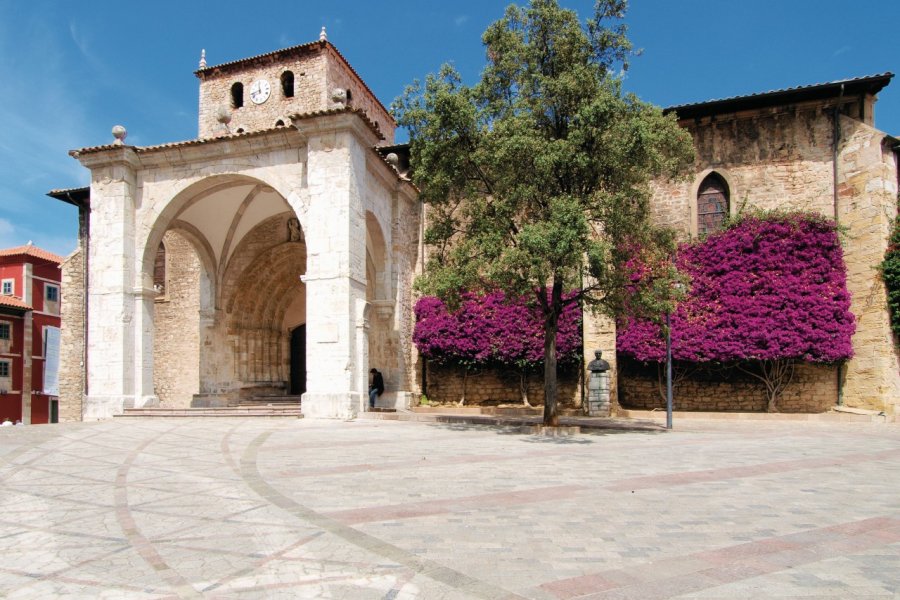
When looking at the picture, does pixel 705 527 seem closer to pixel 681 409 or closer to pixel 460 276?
pixel 460 276

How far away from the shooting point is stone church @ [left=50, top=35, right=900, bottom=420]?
1328cm

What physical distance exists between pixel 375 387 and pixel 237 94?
49.2 feet

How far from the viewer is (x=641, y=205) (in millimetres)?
10930

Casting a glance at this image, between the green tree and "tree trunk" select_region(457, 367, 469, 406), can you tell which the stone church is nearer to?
"tree trunk" select_region(457, 367, 469, 406)

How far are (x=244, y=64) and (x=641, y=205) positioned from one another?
64.4 feet

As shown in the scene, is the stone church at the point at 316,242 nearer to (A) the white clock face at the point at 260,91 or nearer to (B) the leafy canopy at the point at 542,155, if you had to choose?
(A) the white clock face at the point at 260,91

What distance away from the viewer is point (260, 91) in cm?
2417

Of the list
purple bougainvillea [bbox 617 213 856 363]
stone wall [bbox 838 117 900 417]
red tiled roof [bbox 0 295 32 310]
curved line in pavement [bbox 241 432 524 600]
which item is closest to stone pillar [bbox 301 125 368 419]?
curved line in pavement [bbox 241 432 524 600]

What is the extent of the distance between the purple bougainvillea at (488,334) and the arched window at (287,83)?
11008 mm

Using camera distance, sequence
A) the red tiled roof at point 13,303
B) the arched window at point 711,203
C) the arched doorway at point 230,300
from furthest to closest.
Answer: the red tiled roof at point 13,303 < the arched doorway at point 230,300 < the arched window at point 711,203

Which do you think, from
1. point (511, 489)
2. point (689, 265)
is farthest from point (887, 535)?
point (689, 265)

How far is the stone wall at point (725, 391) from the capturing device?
1623 centimetres

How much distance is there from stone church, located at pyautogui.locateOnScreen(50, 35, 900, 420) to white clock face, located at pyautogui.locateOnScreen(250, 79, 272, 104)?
4.13 feet

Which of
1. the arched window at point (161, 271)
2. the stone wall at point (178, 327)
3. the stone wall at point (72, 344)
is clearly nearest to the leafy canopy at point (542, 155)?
the stone wall at point (178, 327)
